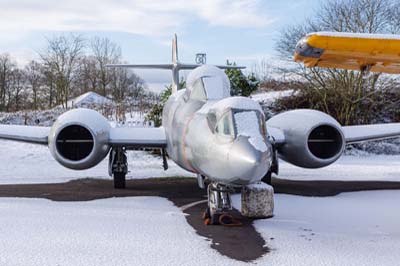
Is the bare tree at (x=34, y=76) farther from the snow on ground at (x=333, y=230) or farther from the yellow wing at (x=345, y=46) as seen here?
the yellow wing at (x=345, y=46)

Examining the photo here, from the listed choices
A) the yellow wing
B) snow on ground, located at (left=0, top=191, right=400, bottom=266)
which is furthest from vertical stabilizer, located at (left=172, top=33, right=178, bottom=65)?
the yellow wing

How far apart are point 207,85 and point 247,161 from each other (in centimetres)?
237

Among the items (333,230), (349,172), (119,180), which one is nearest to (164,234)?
(333,230)

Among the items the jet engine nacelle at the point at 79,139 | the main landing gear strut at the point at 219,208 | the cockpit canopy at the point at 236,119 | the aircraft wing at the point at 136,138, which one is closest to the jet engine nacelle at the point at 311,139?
the aircraft wing at the point at 136,138

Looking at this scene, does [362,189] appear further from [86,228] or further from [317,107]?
[317,107]

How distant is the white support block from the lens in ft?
21.6

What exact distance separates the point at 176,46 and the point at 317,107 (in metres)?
11.2

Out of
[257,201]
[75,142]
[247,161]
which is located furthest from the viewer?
[75,142]

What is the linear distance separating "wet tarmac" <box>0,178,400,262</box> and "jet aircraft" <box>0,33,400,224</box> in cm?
45

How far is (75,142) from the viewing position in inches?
347

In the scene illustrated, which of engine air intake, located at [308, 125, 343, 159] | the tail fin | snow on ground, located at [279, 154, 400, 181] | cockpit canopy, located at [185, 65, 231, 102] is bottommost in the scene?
snow on ground, located at [279, 154, 400, 181]

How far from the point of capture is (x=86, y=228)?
5984 mm

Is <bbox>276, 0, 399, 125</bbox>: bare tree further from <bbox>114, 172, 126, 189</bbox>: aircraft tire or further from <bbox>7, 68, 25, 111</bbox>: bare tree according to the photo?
<bbox>7, 68, 25, 111</bbox>: bare tree

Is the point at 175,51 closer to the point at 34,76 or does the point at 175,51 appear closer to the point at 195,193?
the point at 195,193
